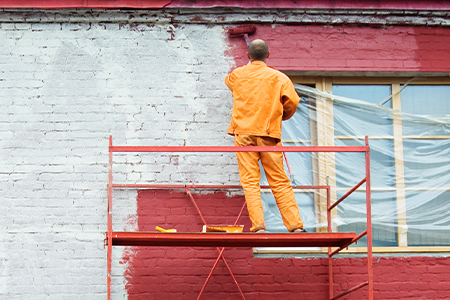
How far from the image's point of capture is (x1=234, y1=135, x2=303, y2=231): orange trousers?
535 centimetres

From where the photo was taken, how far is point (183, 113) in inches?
256

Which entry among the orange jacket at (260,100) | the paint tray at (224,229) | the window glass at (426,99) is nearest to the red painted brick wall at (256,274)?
the paint tray at (224,229)

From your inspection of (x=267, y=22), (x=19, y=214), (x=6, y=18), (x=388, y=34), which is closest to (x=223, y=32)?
(x=267, y=22)

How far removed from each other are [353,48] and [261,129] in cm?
180

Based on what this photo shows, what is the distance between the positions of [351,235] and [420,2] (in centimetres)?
297

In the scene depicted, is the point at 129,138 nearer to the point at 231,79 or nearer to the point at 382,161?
the point at 231,79

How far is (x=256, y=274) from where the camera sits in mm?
6160

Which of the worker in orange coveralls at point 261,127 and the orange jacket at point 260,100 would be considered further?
the orange jacket at point 260,100

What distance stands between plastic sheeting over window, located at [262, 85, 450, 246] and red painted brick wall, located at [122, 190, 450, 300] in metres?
0.33

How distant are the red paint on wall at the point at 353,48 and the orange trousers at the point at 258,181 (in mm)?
1359

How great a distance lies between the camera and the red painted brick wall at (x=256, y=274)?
20.0 feet

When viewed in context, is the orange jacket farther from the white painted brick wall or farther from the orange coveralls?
the white painted brick wall

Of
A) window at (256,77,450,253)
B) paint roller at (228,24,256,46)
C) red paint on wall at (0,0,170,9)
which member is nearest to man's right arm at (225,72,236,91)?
paint roller at (228,24,256,46)

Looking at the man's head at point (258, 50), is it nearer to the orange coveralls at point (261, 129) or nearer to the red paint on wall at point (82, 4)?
the orange coveralls at point (261, 129)
